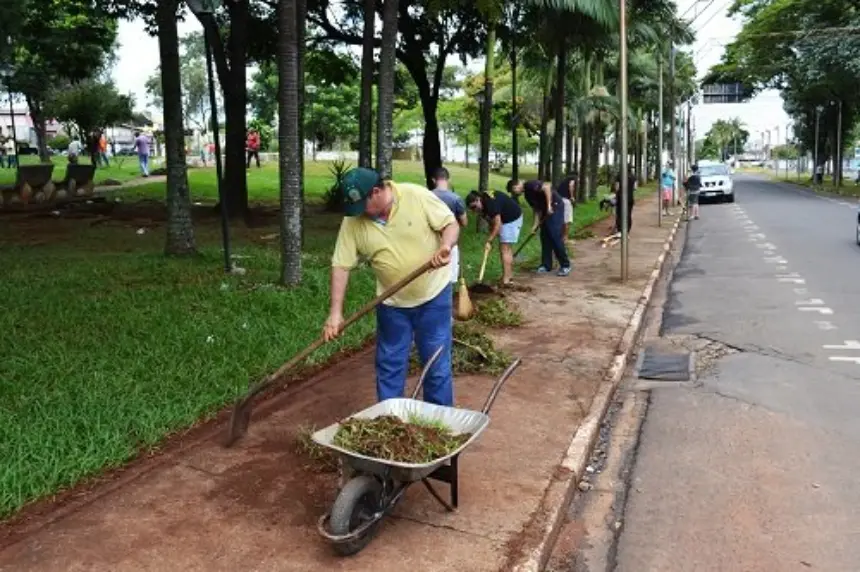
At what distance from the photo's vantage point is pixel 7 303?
7922 mm

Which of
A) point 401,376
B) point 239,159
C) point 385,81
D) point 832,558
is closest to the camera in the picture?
point 832,558

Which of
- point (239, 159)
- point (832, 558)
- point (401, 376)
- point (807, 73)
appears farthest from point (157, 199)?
point (807, 73)

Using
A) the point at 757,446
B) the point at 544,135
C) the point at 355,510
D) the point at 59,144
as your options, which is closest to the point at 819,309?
the point at 757,446

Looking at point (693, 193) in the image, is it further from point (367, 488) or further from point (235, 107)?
point (367, 488)

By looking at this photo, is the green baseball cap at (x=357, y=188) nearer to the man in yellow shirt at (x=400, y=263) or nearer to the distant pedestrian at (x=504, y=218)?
the man in yellow shirt at (x=400, y=263)

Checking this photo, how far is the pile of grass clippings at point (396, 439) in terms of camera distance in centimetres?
369

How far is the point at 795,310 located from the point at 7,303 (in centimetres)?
820

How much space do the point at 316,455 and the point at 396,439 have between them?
108cm

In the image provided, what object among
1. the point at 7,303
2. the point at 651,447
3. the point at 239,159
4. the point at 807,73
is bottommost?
the point at 651,447

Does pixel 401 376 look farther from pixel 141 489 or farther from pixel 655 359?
pixel 655 359

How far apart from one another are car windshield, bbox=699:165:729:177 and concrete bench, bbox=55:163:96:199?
22640mm

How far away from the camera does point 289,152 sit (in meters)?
9.19

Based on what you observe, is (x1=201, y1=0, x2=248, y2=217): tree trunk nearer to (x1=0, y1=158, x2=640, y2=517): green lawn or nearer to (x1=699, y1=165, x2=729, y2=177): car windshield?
(x1=0, y1=158, x2=640, y2=517): green lawn

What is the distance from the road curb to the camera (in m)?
3.73
